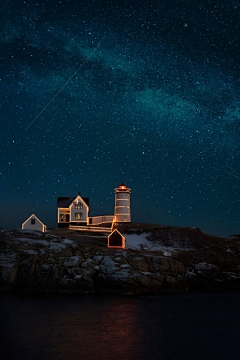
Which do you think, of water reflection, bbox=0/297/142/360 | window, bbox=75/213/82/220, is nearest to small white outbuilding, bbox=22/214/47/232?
window, bbox=75/213/82/220

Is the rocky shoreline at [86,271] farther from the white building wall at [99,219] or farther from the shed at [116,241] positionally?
the white building wall at [99,219]

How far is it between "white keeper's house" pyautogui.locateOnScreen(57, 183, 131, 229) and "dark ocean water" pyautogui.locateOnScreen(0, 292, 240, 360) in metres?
36.9

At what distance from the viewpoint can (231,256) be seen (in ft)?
189

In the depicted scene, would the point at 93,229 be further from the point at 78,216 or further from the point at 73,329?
the point at 73,329

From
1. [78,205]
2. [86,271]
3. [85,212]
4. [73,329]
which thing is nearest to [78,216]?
[85,212]

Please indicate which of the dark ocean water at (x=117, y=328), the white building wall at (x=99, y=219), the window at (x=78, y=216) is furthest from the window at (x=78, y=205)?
the dark ocean water at (x=117, y=328)

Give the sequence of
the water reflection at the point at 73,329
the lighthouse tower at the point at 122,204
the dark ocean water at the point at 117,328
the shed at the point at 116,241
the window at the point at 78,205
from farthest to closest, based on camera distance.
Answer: the lighthouse tower at the point at 122,204 → the window at the point at 78,205 → the shed at the point at 116,241 → the dark ocean water at the point at 117,328 → the water reflection at the point at 73,329

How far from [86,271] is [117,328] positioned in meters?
15.7

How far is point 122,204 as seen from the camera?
76250mm

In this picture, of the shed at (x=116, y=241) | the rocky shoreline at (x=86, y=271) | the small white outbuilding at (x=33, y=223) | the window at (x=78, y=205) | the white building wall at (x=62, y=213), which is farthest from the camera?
the white building wall at (x=62, y=213)

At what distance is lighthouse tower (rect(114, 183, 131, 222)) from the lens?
75.8m

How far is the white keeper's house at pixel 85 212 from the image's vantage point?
2913 inches

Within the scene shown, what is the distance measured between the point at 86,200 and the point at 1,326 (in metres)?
51.7

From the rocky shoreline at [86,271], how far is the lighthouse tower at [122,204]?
2722 centimetres
